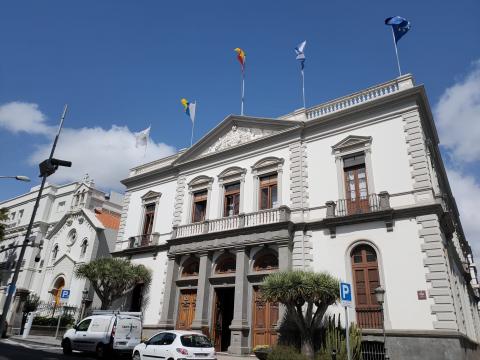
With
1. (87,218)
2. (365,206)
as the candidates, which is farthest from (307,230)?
(87,218)

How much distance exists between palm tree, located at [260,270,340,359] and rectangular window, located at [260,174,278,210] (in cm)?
588

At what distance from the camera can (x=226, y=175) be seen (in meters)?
22.8

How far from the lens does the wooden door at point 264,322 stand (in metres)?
17.4

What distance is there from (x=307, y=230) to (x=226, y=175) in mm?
6720

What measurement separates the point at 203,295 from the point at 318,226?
7.16 metres

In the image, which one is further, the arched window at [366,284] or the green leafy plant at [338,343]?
the arched window at [366,284]

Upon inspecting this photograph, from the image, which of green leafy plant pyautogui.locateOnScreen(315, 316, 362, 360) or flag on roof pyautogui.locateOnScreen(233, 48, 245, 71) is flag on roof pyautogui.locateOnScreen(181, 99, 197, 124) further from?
green leafy plant pyautogui.locateOnScreen(315, 316, 362, 360)

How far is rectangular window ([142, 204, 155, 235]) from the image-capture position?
26031mm

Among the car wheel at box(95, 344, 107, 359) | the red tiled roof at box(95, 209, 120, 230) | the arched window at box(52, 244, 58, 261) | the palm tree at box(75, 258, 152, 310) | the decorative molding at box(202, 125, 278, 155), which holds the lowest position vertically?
the car wheel at box(95, 344, 107, 359)

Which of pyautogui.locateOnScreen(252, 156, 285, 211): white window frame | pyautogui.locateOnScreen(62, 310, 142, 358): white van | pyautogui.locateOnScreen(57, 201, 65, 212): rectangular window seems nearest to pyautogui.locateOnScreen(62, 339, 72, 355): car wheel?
pyautogui.locateOnScreen(62, 310, 142, 358): white van

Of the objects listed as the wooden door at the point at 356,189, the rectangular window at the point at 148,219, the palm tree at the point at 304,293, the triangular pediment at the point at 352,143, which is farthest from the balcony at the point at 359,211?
the rectangular window at the point at 148,219

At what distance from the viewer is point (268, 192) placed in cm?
2070

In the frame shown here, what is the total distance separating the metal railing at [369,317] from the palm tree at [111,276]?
13325mm

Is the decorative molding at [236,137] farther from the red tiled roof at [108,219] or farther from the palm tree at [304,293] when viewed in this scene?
the red tiled roof at [108,219]
